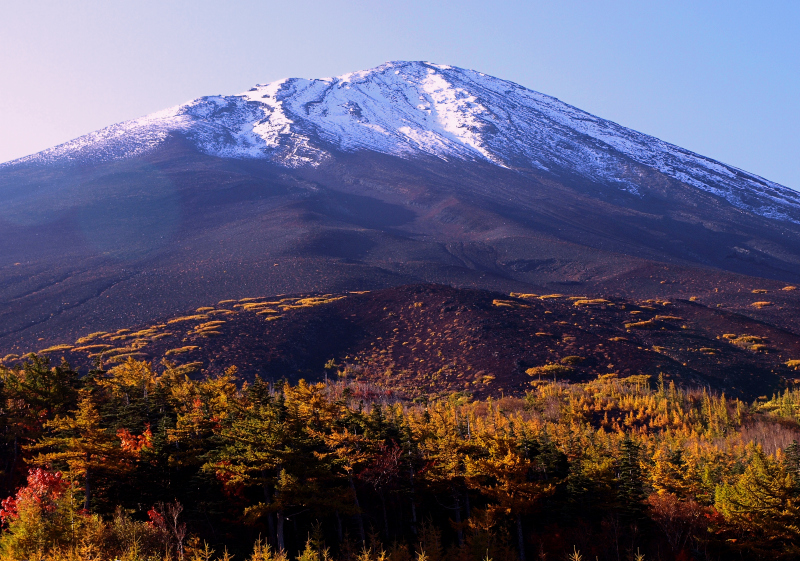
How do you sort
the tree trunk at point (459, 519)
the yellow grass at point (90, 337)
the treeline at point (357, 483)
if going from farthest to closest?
1. the yellow grass at point (90, 337)
2. the tree trunk at point (459, 519)
3. the treeline at point (357, 483)

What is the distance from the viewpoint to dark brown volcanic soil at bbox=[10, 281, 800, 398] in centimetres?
5528

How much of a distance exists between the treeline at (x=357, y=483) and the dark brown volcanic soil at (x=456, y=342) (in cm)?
2315

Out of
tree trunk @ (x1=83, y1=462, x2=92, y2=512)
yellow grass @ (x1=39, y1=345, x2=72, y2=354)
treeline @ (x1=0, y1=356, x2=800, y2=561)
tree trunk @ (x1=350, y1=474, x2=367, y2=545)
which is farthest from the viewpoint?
yellow grass @ (x1=39, y1=345, x2=72, y2=354)

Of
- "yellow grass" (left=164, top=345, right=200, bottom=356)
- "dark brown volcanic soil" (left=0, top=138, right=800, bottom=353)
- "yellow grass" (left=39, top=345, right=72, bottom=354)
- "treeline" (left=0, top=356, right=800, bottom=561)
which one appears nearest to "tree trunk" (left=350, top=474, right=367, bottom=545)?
"treeline" (left=0, top=356, right=800, bottom=561)

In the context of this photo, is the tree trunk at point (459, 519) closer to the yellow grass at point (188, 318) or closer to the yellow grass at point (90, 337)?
the yellow grass at point (188, 318)

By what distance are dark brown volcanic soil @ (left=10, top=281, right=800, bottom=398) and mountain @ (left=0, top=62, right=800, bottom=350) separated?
1289 cm

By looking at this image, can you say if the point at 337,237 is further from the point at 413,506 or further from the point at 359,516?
the point at 359,516

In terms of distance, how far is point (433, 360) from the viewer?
6053 cm

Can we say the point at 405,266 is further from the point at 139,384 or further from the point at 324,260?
the point at 139,384

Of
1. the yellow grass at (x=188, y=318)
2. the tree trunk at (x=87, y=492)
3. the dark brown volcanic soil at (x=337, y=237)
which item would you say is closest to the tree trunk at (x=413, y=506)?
the tree trunk at (x=87, y=492)

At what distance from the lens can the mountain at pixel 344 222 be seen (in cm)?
9075

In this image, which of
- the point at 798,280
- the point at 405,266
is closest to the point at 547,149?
the point at 798,280

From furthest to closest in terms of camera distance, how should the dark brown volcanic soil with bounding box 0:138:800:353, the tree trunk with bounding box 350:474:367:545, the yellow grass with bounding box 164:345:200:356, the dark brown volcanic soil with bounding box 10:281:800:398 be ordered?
the dark brown volcanic soil with bounding box 0:138:800:353 → the yellow grass with bounding box 164:345:200:356 → the dark brown volcanic soil with bounding box 10:281:800:398 → the tree trunk with bounding box 350:474:367:545

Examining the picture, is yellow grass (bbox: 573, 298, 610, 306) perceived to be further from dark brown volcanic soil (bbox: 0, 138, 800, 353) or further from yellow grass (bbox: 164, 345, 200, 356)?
yellow grass (bbox: 164, 345, 200, 356)
